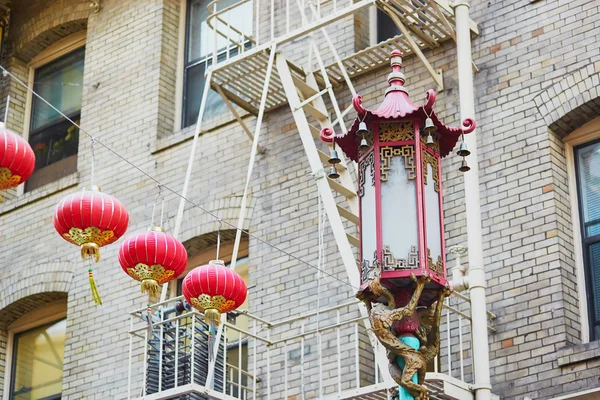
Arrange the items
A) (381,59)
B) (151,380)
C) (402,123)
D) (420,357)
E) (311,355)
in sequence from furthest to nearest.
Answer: (381,59) → (311,355) → (151,380) → (402,123) → (420,357)

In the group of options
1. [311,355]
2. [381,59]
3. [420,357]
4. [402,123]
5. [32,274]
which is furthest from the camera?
[32,274]

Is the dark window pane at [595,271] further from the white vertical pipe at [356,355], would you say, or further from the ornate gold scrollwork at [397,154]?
the ornate gold scrollwork at [397,154]

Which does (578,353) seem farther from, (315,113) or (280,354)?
(315,113)

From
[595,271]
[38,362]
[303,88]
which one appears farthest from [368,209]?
[38,362]

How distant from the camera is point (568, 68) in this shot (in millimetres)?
12820

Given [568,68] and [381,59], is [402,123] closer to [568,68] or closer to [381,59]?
[568,68]

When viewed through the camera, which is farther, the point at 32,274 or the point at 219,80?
the point at 32,274

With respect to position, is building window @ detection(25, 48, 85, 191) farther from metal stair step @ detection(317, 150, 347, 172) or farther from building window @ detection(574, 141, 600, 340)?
building window @ detection(574, 141, 600, 340)

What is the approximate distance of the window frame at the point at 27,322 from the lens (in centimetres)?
1673

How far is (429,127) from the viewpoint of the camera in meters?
8.42

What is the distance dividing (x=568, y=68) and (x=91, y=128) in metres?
6.87

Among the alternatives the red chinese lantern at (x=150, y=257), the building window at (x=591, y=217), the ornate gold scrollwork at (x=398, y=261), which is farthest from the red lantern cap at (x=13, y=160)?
the building window at (x=591, y=217)

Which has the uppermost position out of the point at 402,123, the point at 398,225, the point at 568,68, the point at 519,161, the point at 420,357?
the point at 568,68

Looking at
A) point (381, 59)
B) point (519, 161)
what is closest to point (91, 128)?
point (381, 59)
